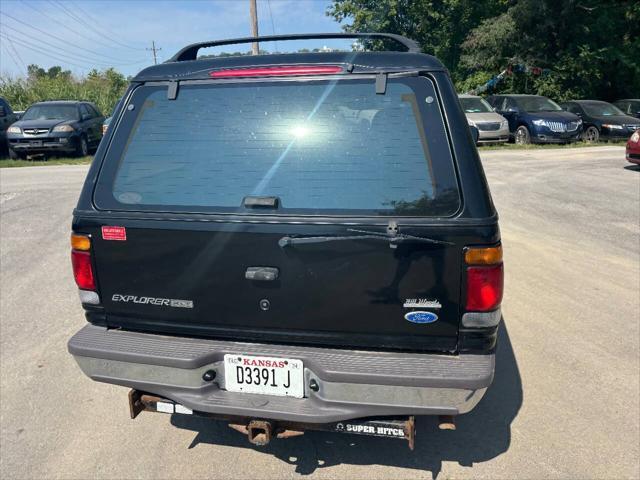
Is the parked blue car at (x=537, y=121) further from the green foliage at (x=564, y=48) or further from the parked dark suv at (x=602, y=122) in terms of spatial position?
the green foliage at (x=564, y=48)

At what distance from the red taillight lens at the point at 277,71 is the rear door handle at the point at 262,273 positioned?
→ 3.05 ft

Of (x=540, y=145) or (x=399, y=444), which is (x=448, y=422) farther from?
(x=540, y=145)

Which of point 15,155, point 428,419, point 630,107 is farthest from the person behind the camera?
point 630,107

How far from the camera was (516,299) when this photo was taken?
5.17 m

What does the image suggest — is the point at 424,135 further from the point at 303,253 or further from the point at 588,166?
the point at 588,166

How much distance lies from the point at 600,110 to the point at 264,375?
809 inches

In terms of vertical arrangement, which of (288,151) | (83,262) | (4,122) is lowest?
(4,122)

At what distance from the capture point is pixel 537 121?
1791 centimetres

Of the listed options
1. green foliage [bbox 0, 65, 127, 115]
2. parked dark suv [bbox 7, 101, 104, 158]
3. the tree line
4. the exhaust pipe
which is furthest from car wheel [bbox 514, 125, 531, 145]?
green foliage [bbox 0, 65, 127, 115]

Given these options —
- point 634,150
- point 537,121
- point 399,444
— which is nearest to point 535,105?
point 537,121

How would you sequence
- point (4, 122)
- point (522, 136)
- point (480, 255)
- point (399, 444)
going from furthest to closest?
1. point (522, 136)
2. point (4, 122)
3. point (399, 444)
4. point (480, 255)

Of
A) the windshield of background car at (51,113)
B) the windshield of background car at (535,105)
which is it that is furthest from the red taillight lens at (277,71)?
the windshield of background car at (535,105)

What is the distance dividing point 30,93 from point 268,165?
3095 centimetres

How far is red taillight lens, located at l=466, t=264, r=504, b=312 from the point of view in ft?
7.75
